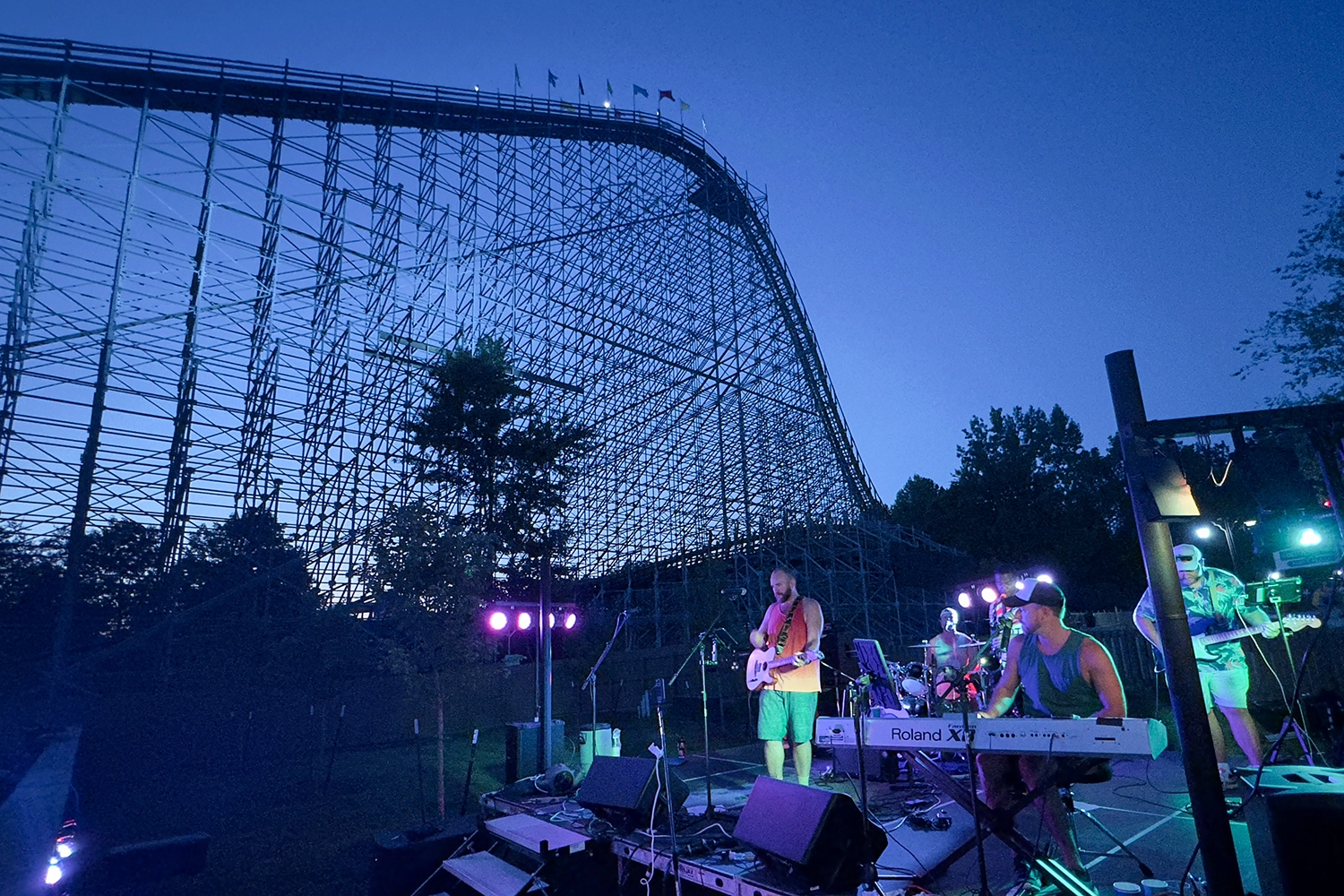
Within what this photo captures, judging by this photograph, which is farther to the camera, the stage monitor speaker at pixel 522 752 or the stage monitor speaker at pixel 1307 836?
the stage monitor speaker at pixel 522 752

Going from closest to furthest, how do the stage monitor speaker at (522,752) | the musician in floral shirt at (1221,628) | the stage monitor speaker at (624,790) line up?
the stage monitor speaker at (624,790), the musician in floral shirt at (1221,628), the stage monitor speaker at (522,752)

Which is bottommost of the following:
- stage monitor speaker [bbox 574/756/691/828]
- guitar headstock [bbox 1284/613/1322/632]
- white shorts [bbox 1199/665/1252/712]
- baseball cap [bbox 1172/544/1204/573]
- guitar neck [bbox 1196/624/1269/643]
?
stage monitor speaker [bbox 574/756/691/828]

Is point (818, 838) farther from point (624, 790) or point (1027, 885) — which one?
point (624, 790)

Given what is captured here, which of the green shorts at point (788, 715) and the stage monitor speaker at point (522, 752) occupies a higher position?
the green shorts at point (788, 715)

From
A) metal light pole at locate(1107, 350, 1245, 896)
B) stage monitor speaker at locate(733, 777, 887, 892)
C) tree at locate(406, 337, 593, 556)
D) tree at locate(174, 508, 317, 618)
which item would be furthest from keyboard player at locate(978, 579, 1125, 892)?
tree at locate(406, 337, 593, 556)

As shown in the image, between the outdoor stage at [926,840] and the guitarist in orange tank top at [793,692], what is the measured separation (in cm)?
53

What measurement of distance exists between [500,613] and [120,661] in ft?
26.1

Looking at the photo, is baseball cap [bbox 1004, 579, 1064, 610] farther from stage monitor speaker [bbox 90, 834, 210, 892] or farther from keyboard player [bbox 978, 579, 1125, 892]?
stage monitor speaker [bbox 90, 834, 210, 892]

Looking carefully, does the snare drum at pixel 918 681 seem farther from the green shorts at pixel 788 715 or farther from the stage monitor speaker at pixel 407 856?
the stage monitor speaker at pixel 407 856

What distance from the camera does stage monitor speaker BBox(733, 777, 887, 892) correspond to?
3.01 metres

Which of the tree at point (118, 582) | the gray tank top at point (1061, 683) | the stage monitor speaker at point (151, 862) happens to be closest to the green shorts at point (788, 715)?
the gray tank top at point (1061, 683)

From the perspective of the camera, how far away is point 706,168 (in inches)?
858

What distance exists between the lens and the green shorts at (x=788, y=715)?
15.0 ft

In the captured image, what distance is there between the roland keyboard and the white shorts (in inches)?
81.6
